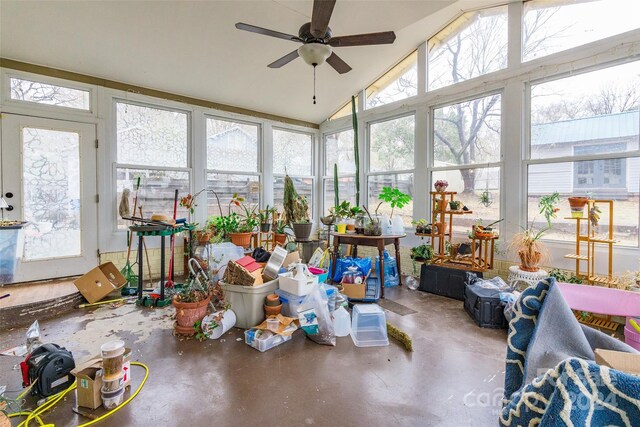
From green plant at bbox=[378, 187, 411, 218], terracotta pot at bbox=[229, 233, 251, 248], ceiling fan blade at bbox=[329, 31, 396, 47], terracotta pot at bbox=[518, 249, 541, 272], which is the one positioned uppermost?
ceiling fan blade at bbox=[329, 31, 396, 47]

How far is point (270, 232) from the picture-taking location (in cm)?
504

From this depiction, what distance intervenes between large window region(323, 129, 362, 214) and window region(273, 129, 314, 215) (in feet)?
1.01

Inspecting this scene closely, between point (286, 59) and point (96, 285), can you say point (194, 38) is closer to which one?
point (286, 59)

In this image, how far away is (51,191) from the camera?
141 inches

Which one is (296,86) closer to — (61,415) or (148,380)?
(148,380)

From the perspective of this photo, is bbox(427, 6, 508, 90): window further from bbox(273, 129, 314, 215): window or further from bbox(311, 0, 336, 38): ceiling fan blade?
bbox(273, 129, 314, 215): window

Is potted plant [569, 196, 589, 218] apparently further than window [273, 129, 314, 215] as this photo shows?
No

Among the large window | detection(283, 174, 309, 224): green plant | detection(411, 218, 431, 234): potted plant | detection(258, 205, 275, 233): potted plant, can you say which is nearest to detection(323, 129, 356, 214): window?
the large window

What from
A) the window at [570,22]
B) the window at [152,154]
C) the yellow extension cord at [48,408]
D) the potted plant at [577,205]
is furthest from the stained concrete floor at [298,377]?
the window at [570,22]

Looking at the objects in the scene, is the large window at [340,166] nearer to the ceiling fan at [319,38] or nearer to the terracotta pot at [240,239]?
the terracotta pot at [240,239]

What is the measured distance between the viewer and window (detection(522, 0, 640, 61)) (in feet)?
9.48

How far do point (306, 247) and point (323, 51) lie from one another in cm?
252

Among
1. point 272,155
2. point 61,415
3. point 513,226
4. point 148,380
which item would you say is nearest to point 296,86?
point 272,155

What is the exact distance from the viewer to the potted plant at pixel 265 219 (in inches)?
186
